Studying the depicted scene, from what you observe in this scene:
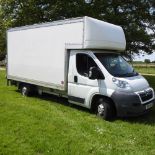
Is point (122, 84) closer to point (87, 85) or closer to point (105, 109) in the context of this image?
point (105, 109)

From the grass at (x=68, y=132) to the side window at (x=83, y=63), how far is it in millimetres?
1353

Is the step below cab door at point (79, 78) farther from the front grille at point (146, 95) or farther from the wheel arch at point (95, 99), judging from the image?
the front grille at point (146, 95)

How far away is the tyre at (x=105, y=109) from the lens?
1017 centimetres

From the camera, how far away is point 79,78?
11156 mm

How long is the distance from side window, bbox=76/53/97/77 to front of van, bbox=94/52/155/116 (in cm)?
32

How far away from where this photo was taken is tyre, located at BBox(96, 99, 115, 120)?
10172 mm

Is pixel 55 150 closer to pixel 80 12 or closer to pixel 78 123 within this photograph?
pixel 78 123

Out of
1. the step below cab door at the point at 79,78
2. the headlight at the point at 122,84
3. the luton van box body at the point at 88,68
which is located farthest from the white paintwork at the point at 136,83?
the step below cab door at the point at 79,78

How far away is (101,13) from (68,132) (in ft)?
48.7

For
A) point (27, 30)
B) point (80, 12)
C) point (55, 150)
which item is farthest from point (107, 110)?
point (80, 12)

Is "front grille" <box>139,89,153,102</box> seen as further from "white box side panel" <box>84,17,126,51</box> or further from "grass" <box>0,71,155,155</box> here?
"white box side panel" <box>84,17,126,51</box>

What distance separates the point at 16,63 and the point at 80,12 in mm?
7528

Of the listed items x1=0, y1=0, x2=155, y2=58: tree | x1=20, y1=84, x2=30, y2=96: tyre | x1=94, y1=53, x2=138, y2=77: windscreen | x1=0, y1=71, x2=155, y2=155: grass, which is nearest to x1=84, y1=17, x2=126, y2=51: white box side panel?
x1=94, y1=53, x2=138, y2=77: windscreen

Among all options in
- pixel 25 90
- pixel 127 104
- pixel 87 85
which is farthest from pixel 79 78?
pixel 25 90
